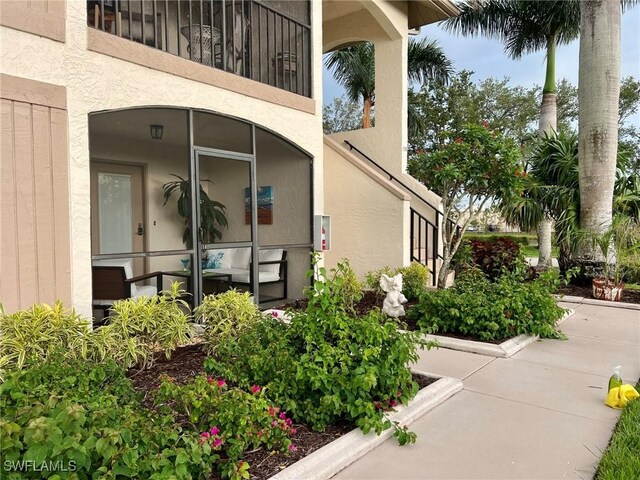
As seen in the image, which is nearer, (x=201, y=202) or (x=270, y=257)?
(x=201, y=202)

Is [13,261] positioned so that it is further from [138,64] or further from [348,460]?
[348,460]

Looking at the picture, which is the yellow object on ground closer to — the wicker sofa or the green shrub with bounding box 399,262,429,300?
the green shrub with bounding box 399,262,429,300

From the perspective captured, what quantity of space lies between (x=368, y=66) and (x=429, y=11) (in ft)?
26.7

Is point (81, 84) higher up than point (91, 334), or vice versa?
point (81, 84)

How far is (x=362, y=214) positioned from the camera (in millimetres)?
7676

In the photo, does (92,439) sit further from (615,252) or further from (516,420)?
(615,252)

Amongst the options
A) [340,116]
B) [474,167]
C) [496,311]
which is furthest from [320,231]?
[340,116]

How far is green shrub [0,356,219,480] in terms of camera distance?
5.60 ft

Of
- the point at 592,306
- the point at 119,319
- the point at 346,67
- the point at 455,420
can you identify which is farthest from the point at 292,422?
the point at 346,67

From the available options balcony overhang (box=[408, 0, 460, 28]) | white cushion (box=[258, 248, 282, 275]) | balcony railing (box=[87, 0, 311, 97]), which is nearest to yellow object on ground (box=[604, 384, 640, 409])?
white cushion (box=[258, 248, 282, 275])

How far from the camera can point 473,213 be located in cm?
682

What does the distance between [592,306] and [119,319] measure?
6816mm

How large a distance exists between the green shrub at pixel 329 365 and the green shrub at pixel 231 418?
0.91ft

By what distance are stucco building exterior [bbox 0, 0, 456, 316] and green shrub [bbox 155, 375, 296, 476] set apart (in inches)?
84.4
